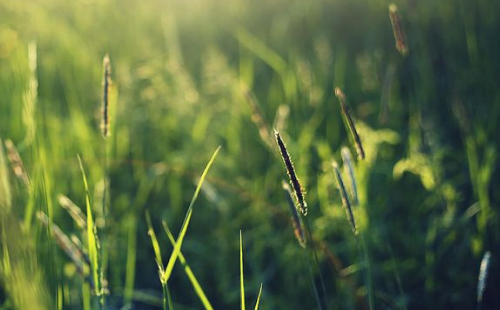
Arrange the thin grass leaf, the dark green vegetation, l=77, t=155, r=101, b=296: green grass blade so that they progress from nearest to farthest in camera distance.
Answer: l=77, t=155, r=101, b=296: green grass blade, the thin grass leaf, the dark green vegetation

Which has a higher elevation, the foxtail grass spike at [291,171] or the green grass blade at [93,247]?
the foxtail grass spike at [291,171]

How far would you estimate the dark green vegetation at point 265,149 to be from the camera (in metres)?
1.39

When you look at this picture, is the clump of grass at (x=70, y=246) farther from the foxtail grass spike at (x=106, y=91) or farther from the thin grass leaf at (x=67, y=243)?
the foxtail grass spike at (x=106, y=91)

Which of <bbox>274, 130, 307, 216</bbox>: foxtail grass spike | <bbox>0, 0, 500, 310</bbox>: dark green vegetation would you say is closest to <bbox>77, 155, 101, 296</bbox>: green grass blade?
<bbox>0, 0, 500, 310</bbox>: dark green vegetation

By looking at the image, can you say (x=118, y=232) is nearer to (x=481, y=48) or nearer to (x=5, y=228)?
(x=5, y=228)

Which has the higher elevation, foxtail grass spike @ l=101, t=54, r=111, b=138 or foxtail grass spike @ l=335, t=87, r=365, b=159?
foxtail grass spike @ l=101, t=54, r=111, b=138

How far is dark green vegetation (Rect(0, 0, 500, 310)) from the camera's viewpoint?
1392mm

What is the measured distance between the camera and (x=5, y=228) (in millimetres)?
547

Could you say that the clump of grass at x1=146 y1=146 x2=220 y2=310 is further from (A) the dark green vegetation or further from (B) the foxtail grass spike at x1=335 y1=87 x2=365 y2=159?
(B) the foxtail grass spike at x1=335 y1=87 x2=365 y2=159

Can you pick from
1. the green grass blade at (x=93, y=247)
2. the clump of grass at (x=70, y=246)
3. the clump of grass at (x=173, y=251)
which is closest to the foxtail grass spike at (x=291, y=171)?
the clump of grass at (x=173, y=251)

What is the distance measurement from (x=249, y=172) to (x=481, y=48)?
1.24 meters

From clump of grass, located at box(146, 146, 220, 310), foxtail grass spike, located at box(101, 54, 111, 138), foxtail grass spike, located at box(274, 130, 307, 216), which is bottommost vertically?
clump of grass, located at box(146, 146, 220, 310)

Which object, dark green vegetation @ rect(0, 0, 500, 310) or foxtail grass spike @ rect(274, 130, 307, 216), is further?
dark green vegetation @ rect(0, 0, 500, 310)

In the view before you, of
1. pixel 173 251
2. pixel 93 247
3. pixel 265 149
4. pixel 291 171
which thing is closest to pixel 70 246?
pixel 93 247
